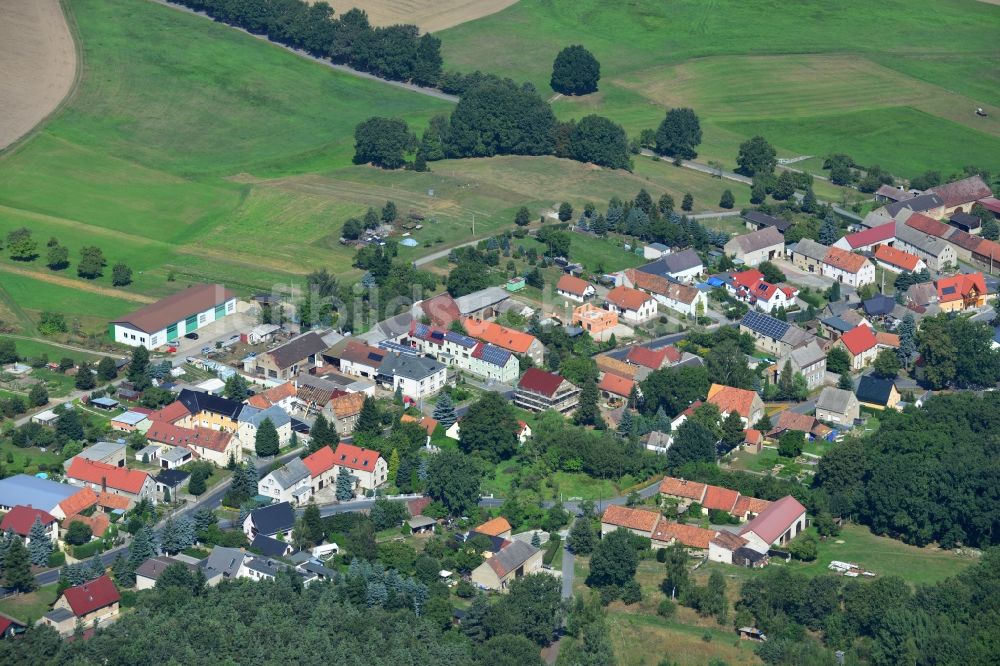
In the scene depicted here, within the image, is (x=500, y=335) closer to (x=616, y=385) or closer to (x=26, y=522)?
(x=616, y=385)

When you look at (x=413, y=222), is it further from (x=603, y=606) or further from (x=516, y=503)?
(x=603, y=606)

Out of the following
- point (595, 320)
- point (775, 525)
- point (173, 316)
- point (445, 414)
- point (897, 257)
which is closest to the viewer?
point (775, 525)

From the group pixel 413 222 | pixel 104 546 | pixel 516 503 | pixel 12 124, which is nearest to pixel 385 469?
pixel 516 503

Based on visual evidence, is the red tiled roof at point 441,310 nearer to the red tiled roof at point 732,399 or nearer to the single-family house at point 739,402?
the red tiled roof at point 732,399

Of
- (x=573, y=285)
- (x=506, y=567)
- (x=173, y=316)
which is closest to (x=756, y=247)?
(x=573, y=285)

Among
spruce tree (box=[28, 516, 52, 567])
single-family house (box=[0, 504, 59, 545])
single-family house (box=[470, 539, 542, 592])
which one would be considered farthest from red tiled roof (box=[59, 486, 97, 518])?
single-family house (box=[470, 539, 542, 592])

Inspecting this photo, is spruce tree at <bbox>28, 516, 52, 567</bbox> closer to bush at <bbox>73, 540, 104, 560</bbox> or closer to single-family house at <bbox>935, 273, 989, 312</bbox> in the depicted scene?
bush at <bbox>73, 540, 104, 560</bbox>

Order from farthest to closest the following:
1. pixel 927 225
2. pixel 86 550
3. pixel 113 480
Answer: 1. pixel 927 225
2. pixel 113 480
3. pixel 86 550

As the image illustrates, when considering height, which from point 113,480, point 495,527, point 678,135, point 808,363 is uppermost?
point 678,135

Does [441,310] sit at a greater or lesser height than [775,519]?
lesser
